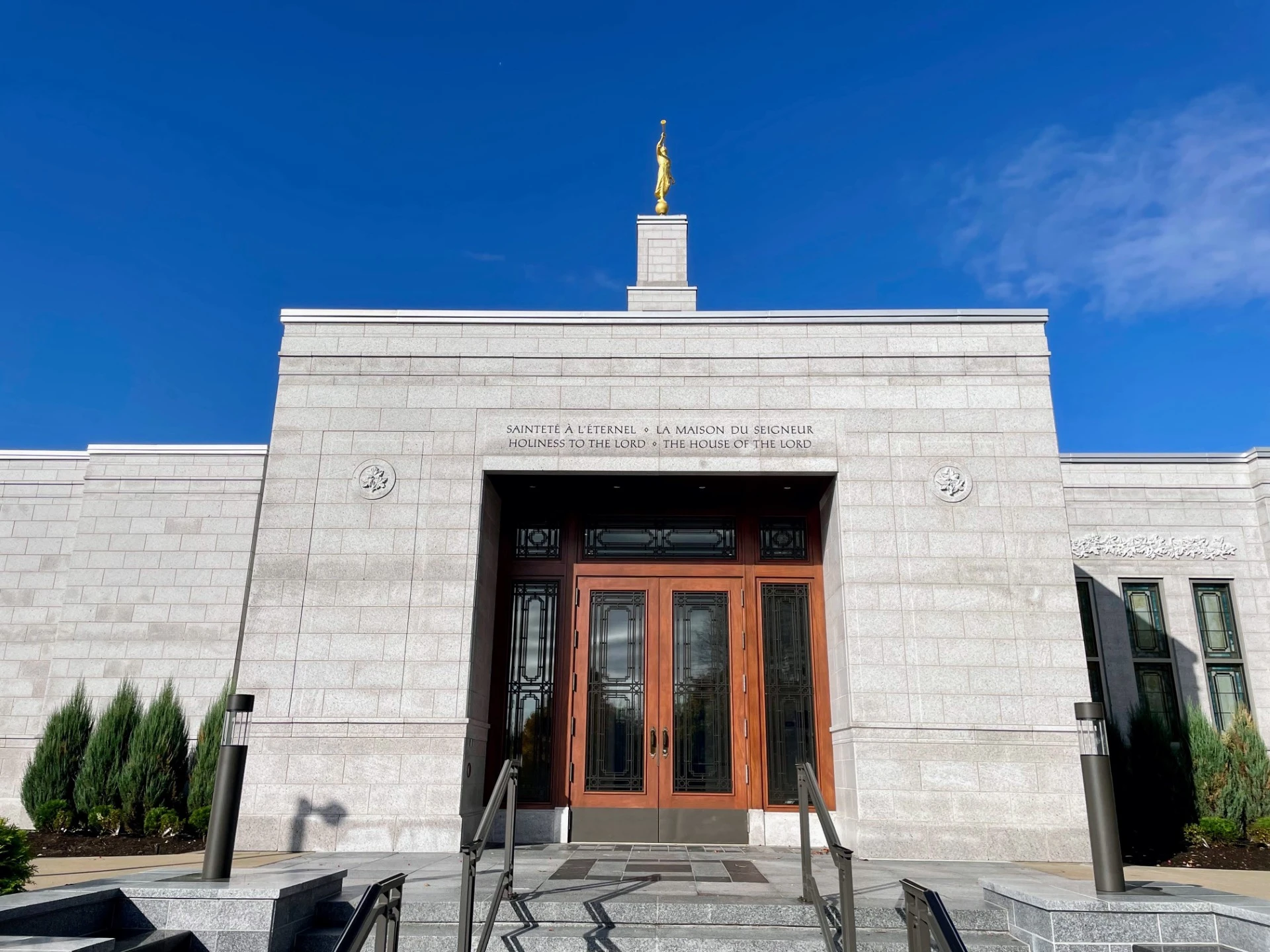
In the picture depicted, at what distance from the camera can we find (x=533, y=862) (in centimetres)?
777

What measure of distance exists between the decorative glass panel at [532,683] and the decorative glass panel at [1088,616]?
773 cm

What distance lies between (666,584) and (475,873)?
5.50 m

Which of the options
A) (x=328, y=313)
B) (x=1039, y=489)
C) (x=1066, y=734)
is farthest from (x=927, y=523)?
(x=328, y=313)

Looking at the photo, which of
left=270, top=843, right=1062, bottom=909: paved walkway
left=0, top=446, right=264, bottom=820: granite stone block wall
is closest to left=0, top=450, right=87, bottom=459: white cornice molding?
left=0, top=446, right=264, bottom=820: granite stone block wall

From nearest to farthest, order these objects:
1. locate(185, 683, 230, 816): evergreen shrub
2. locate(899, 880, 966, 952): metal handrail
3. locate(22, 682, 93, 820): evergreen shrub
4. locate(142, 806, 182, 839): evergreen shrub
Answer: locate(899, 880, 966, 952): metal handrail
locate(142, 806, 182, 839): evergreen shrub
locate(185, 683, 230, 816): evergreen shrub
locate(22, 682, 93, 820): evergreen shrub

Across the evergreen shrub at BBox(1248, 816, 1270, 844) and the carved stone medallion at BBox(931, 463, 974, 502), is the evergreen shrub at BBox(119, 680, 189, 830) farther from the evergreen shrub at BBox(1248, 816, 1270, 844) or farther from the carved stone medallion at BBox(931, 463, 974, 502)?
the evergreen shrub at BBox(1248, 816, 1270, 844)

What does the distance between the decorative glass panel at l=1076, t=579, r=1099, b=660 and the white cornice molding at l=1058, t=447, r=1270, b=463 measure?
71.8 inches

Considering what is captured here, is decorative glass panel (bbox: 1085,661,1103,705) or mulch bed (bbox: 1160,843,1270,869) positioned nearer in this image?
mulch bed (bbox: 1160,843,1270,869)

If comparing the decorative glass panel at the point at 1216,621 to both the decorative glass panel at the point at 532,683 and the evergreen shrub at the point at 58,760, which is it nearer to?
the decorative glass panel at the point at 532,683

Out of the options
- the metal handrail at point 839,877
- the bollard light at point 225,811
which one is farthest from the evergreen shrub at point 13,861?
the metal handrail at point 839,877

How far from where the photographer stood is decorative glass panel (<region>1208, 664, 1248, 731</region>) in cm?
1221

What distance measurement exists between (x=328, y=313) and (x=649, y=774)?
6.37 m

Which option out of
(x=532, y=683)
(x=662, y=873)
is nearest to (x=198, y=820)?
(x=532, y=683)

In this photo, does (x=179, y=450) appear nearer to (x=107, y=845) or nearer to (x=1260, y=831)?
(x=107, y=845)
